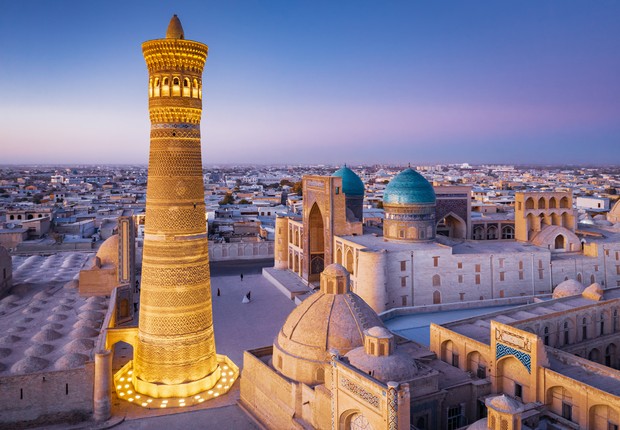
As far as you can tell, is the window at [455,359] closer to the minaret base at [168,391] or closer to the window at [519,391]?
the window at [519,391]

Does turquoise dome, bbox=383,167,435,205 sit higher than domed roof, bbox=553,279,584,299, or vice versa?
turquoise dome, bbox=383,167,435,205

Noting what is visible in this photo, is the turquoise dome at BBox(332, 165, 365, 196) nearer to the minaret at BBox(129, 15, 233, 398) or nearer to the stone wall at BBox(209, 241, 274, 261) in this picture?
the stone wall at BBox(209, 241, 274, 261)

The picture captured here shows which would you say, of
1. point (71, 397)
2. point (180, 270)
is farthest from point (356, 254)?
point (71, 397)

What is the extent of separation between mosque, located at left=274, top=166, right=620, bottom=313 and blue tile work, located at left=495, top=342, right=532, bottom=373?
26.9 feet

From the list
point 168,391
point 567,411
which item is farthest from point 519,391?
point 168,391

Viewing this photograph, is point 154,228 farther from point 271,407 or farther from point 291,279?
point 291,279

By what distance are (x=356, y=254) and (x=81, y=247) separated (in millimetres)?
22127

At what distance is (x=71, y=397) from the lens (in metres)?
14.5

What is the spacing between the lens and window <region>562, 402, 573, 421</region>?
12.6 metres

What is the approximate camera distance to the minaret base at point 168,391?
15133 mm

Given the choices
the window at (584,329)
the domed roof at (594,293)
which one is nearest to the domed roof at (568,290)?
the domed roof at (594,293)

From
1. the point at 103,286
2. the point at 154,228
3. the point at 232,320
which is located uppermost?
the point at 154,228

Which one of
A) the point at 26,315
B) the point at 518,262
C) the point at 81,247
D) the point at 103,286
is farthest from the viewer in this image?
the point at 81,247

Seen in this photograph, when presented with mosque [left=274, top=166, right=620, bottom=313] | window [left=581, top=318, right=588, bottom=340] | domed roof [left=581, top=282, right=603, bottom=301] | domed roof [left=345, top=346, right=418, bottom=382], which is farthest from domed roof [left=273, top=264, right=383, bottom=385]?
domed roof [left=581, top=282, right=603, bottom=301]
